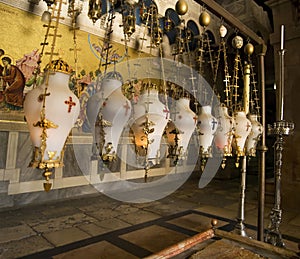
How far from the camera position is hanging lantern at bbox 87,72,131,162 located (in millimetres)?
1257

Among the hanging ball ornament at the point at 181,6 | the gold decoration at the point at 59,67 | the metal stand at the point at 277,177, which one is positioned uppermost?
the hanging ball ornament at the point at 181,6

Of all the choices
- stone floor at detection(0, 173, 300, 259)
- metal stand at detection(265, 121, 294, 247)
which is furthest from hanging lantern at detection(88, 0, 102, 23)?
metal stand at detection(265, 121, 294, 247)

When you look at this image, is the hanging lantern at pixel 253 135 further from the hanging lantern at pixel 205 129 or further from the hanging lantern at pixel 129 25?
the hanging lantern at pixel 129 25

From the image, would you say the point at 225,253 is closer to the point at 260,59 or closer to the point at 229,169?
the point at 260,59

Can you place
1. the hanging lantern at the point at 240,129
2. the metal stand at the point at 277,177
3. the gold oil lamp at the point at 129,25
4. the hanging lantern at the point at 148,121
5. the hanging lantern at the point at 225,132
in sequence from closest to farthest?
the hanging lantern at the point at 148,121, the gold oil lamp at the point at 129,25, the hanging lantern at the point at 225,132, the hanging lantern at the point at 240,129, the metal stand at the point at 277,177

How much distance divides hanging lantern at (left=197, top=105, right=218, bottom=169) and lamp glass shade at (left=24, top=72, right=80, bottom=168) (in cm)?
104

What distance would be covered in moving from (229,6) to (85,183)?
7.33 m

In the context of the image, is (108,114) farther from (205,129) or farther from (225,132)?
(225,132)

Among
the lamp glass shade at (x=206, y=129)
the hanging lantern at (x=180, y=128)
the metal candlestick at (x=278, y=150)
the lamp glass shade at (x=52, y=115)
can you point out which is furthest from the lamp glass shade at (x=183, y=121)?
the metal candlestick at (x=278, y=150)

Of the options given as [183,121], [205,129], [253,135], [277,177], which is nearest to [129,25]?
[183,121]

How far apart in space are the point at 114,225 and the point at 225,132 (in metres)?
2.01

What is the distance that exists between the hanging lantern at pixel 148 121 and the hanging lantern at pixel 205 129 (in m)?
0.43

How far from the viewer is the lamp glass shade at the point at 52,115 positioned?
103 cm

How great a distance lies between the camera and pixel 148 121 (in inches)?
56.0
